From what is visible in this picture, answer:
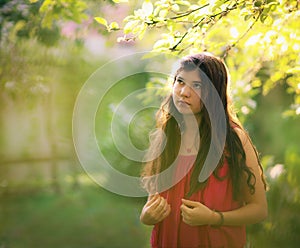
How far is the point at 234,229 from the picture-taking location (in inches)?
71.6

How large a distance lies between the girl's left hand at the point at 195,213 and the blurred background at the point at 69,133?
2.60ft

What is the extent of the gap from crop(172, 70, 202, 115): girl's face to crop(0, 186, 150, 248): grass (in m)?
2.46

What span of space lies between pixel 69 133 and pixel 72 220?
4.99 feet

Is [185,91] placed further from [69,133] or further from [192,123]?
[69,133]

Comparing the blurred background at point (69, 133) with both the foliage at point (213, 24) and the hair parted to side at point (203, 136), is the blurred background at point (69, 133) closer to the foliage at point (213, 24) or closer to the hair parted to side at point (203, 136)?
the foliage at point (213, 24)

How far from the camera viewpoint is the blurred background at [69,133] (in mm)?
3391

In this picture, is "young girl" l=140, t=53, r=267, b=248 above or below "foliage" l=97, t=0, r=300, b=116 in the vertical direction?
below

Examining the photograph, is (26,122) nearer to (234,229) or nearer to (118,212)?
(118,212)

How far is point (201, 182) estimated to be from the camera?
5.87 feet

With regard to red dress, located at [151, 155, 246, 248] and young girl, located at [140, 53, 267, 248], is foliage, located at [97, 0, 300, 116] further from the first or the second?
red dress, located at [151, 155, 246, 248]

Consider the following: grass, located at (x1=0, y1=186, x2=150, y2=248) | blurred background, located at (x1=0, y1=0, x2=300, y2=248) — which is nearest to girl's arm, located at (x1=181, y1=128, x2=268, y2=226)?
blurred background, located at (x1=0, y1=0, x2=300, y2=248)

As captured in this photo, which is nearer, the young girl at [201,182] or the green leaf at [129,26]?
the young girl at [201,182]

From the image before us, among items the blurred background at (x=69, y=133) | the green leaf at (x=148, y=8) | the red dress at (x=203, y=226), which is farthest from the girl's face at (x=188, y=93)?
the blurred background at (x=69, y=133)

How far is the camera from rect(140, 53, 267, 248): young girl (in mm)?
1771
